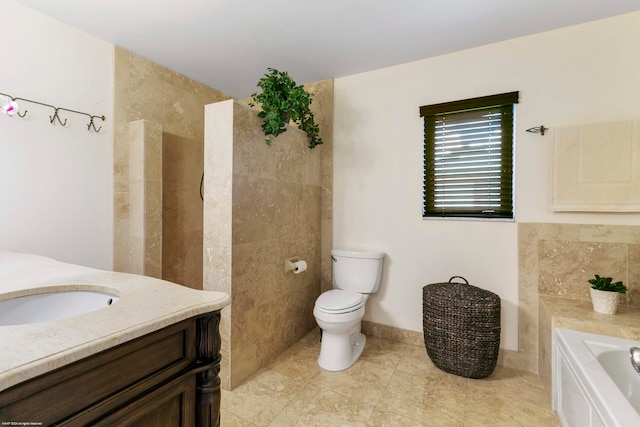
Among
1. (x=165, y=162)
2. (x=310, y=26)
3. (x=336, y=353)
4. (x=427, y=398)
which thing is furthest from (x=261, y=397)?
(x=310, y=26)

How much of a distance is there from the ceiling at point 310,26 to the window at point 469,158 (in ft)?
1.51

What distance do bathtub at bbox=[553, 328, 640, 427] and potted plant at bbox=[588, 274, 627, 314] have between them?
26cm

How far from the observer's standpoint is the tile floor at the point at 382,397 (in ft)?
5.15

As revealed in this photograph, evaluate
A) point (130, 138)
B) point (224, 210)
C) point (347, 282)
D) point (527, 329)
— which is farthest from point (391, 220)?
point (130, 138)

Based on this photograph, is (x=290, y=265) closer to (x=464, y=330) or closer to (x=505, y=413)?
(x=464, y=330)

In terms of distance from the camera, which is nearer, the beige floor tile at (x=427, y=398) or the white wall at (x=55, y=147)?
the beige floor tile at (x=427, y=398)

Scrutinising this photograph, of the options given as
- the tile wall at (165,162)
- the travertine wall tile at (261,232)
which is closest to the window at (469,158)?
the travertine wall tile at (261,232)

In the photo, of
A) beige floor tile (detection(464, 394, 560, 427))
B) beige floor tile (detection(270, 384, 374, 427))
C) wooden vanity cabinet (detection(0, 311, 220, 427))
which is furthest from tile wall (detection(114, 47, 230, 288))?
beige floor tile (detection(464, 394, 560, 427))

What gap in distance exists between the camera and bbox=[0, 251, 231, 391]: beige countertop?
1.78ft

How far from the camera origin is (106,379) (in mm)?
640

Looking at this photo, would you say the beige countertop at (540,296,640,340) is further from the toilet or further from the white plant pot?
the toilet

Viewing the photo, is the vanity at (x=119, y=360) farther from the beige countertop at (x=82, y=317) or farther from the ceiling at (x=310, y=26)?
the ceiling at (x=310, y=26)

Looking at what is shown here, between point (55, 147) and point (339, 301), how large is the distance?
2.15 m

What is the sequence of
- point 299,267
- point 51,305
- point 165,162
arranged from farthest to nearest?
point 165,162, point 299,267, point 51,305
